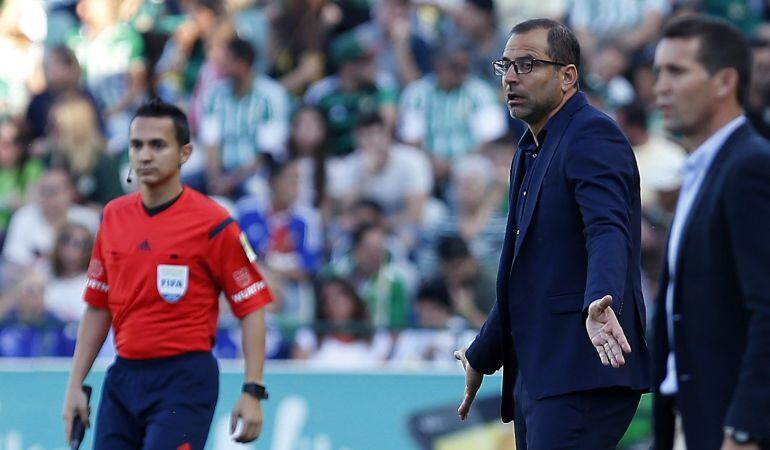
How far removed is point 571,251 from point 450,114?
24.2ft

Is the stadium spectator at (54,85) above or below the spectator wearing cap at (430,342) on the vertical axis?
above

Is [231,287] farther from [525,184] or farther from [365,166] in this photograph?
[365,166]

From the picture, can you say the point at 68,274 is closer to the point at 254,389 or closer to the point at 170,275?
the point at 170,275

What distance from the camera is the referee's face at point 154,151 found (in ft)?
20.8

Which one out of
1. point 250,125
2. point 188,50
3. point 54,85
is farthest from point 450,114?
point 54,85

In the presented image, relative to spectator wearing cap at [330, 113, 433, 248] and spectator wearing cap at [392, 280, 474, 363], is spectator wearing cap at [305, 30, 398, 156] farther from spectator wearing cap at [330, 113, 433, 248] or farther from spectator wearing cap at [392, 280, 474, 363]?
spectator wearing cap at [392, 280, 474, 363]

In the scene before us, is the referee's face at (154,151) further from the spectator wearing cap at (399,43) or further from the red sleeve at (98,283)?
the spectator wearing cap at (399,43)

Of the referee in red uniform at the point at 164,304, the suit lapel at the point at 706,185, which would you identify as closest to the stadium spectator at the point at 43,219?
the referee in red uniform at the point at 164,304

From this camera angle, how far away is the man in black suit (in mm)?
4406

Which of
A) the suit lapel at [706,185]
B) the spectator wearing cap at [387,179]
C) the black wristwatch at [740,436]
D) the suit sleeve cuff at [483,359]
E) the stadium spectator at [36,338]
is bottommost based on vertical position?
the stadium spectator at [36,338]

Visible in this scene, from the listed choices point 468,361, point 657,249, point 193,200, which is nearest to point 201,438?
point 193,200

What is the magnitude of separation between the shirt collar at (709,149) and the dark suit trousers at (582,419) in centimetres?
96

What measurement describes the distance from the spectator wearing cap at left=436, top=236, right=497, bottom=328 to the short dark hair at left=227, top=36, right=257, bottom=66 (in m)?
2.82

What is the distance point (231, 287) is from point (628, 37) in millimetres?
6581
